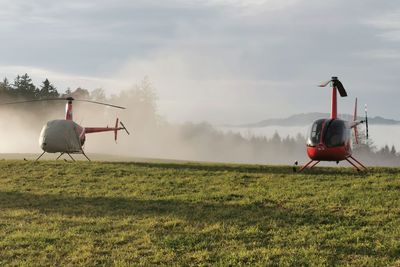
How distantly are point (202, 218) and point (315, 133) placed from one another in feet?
32.0

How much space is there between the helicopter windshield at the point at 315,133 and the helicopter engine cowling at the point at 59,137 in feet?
48.1

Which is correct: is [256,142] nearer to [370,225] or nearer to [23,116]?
[23,116]

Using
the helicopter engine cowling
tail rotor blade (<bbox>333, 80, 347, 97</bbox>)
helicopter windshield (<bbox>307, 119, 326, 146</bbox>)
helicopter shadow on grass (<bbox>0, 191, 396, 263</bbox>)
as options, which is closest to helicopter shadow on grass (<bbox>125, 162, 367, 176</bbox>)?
helicopter windshield (<bbox>307, 119, 326, 146</bbox>)

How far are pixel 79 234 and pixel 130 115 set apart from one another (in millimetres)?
89204

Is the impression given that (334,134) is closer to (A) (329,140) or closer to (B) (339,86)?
(A) (329,140)

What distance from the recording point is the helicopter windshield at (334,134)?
19578 millimetres

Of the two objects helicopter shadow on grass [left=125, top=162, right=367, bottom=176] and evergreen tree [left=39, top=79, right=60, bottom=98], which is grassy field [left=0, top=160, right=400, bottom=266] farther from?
evergreen tree [left=39, top=79, right=60, bottom=98]

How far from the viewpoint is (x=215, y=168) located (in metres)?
22.6

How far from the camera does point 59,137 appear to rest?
25.9 meters

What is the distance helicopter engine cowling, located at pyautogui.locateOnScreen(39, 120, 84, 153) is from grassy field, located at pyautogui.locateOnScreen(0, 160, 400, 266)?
4815 mm

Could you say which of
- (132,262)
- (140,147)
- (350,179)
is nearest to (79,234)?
(132,262)

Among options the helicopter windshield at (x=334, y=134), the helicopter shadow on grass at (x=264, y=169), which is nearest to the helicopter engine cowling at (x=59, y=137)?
the helicopter shadow on grass at (x=264, y=169)

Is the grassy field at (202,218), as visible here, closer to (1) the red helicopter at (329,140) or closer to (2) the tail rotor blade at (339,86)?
(1) the red helicopter at (329,140)

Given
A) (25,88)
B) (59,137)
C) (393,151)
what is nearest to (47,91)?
(25,88)
